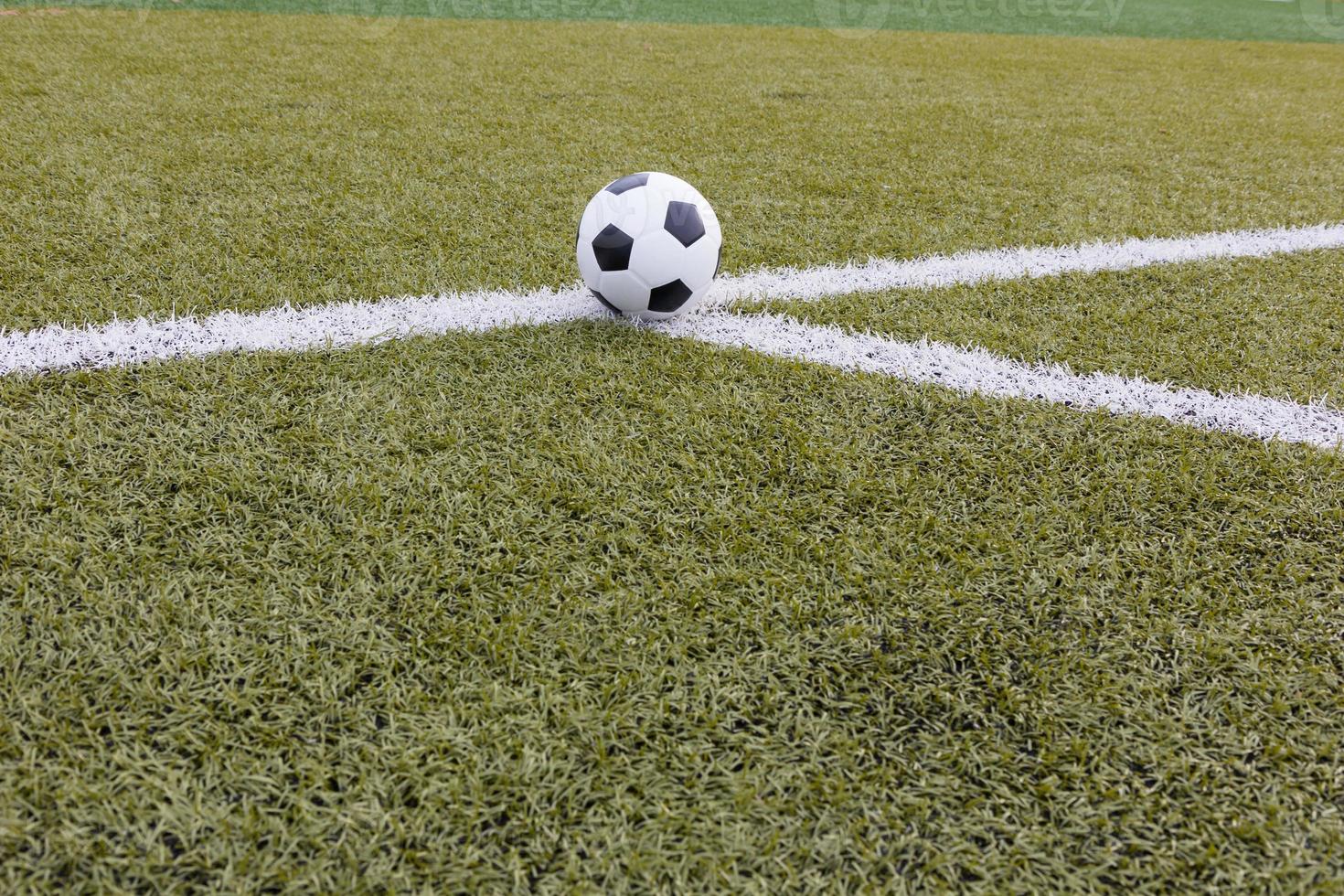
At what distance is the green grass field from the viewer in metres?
1.07

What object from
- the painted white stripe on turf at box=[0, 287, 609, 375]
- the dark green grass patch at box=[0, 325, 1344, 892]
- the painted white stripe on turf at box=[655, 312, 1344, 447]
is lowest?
the dark green grass patch at box=[0, 325, 1344, 892]

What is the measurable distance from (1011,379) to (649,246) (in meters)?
1.02

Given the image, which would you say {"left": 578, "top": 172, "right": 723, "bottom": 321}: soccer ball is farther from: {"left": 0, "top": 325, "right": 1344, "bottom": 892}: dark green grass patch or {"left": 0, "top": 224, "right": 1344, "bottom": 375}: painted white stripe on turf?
{"left": 0, "top": 325, "right": 1344, "bottom": 892}: dark green grass patch

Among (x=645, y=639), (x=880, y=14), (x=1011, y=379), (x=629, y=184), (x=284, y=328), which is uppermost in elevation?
(x=880, y=14)

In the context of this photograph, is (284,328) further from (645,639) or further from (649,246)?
(645,639)

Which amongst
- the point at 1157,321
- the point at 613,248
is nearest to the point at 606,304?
the point at 613,248

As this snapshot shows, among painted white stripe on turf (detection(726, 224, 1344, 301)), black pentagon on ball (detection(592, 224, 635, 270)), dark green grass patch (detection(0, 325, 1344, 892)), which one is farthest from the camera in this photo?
painted white stripe on turf (detection(726, 224, 1344, 301))

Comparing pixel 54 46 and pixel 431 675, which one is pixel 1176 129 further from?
pixel 54 46

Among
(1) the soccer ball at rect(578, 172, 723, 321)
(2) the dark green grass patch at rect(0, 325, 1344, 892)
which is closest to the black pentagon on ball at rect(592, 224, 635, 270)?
(1) the soccer ball at rect(578, 172, 723, 321)

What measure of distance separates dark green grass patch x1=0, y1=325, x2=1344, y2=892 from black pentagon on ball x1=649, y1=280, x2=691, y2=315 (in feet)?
1.01

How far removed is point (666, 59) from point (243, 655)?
215 inches

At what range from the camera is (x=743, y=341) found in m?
2.13

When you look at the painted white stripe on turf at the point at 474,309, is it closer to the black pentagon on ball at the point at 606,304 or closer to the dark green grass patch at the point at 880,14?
the black pentagon on ball at the point at 606,304

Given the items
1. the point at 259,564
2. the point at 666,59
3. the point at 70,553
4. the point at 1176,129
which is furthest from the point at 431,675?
the point at 666,59
